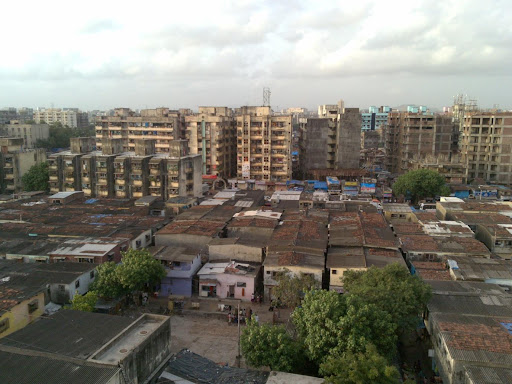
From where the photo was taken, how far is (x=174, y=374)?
18094mm

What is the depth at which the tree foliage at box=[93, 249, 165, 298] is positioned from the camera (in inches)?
944

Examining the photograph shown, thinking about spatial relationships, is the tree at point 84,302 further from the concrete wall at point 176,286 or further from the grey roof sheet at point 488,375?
the grey roof sheet at point 488,375

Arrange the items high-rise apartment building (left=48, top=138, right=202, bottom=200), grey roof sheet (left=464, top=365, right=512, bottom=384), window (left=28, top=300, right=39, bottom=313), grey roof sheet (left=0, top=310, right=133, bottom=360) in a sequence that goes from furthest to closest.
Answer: high-rise apartment building (left=48, top=138, right=202, bottom=200)
window (left=28, top=300, right=39, bottom=313)
grey roof sheet (left=0, top=310, right=133, bottom=360)
grey roof sheet (left=464, top=365, right=512, bottom=384)

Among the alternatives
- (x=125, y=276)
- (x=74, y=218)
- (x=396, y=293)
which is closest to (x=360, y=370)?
(x=396, y=293)

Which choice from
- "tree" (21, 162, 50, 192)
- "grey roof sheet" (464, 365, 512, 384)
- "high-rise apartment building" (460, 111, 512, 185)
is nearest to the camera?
"grey roof sheet" (464, 365, 512, 384)

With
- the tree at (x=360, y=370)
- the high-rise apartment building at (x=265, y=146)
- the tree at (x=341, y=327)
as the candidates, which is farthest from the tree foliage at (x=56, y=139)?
the tree at (x=360, y=370)

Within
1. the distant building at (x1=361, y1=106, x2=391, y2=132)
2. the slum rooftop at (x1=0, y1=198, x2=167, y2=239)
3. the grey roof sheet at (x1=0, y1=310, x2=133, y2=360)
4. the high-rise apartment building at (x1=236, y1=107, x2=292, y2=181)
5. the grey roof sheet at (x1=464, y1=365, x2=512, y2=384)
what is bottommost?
the grey roof sheet at (x1=464, y1=365, x2=512, y2=384)

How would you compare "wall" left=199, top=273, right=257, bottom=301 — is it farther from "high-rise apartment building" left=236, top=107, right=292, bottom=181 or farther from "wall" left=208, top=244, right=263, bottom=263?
"high-rise apartment building" left=236, top=107, right=292, bottom=181

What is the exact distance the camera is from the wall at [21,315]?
19734 mm

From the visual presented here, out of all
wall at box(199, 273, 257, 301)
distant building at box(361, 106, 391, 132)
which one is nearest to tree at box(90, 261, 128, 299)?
wall at box(199, 273, 257, 301)

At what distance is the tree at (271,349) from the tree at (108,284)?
9.59 meters

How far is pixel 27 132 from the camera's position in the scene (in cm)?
8956

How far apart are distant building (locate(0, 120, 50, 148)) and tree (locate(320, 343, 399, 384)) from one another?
3442 inches

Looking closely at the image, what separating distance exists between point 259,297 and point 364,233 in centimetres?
974
